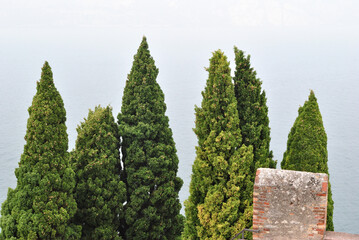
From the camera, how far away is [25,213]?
43.0 feet

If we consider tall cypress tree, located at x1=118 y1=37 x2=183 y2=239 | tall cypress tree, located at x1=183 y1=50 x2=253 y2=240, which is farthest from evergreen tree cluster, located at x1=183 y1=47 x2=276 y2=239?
tall cypress tree, located at x1=118 y1=37 x2=183 y2=239

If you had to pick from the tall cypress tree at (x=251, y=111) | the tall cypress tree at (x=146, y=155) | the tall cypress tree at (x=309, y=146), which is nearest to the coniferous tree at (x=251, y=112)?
the tall cypress tree at (x=251, y=111)

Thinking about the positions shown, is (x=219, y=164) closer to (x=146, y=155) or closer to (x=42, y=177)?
(x=146, y=155)

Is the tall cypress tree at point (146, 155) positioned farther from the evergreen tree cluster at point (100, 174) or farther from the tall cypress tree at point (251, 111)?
the tall cypress tree at point (251, 111)

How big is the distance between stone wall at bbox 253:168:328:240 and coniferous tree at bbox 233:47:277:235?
714 centimetres

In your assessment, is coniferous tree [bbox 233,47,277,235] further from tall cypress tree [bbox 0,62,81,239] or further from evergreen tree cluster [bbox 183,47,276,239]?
tall cypress tree [bbox 0,62,81,239]

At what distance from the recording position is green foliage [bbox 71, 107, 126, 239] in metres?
14.9

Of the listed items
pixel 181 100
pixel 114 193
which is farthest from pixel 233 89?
pixel 181 100

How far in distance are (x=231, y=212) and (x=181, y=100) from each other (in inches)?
1106

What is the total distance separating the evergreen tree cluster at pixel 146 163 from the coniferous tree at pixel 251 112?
0.10ft

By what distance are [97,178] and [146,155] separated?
196cm

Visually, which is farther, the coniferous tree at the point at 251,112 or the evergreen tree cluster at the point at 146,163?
the coniferous tree at the point at 251,112

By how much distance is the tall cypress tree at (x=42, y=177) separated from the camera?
13117mm

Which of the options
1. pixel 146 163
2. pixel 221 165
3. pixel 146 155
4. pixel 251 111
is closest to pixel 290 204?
pixel 221 165
